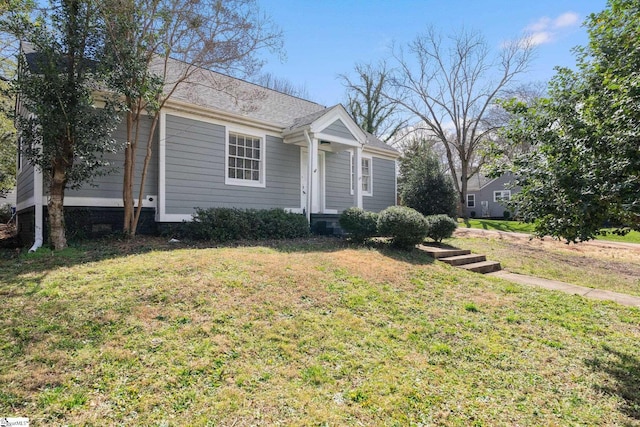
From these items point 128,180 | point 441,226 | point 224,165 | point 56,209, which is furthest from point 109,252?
point 441,226

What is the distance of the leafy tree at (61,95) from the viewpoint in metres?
5.77

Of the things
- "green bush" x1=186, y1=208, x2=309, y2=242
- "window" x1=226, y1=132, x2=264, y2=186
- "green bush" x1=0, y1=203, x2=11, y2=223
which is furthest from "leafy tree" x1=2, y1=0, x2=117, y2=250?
"green bush" x1=0, y1=203, x2=11, y2=223

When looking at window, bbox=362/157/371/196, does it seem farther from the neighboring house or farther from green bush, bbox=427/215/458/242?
the neighboring house

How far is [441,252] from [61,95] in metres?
8.44

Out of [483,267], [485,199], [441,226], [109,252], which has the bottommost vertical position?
[483,267]

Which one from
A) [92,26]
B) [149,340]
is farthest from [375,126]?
[149,340]

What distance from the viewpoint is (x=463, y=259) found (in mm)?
7977

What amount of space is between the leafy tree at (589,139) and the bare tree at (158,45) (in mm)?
6395

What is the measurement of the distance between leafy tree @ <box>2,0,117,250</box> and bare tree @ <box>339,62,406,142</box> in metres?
24.0

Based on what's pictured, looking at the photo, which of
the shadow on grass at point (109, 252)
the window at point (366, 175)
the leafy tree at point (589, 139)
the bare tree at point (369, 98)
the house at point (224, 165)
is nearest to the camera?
the leafy tree at point (589, 139)

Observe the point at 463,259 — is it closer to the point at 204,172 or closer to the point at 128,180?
the point at 204,172

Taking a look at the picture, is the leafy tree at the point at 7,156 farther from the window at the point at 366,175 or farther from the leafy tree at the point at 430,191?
the leafy tree at the point at 430,191

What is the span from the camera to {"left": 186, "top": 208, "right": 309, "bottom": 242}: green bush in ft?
25.2

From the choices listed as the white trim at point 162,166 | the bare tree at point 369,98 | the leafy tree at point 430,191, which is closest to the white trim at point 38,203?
the white trim at point 162,166
